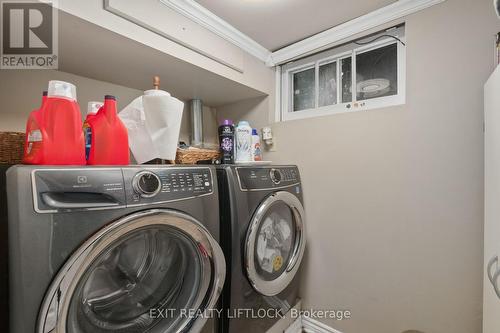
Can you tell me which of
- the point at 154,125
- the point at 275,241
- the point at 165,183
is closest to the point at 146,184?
the point at 165,183

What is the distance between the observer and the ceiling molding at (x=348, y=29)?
1.25 meters

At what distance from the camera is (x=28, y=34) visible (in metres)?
1.00

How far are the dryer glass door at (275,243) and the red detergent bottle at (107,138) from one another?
0.70 metres

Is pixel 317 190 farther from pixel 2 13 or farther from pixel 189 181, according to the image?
pixel 2 13

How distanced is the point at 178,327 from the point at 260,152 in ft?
4.30

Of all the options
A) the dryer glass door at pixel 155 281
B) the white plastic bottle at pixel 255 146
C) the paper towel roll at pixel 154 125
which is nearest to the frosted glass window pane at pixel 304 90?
the white plastic bottle at pixel 255 146

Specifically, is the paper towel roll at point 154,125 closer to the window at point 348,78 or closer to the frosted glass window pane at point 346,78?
the window at point 348,78

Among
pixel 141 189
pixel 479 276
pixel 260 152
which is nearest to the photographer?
pixel 141 189

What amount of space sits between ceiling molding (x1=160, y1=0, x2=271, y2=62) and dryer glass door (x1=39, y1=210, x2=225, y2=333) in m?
1.10

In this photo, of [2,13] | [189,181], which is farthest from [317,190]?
[2,13]

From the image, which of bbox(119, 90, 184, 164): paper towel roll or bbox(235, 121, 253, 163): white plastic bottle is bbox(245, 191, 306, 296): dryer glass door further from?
bbox(119, 90, 184, 164): paper towel roll

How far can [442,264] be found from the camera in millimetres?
1186

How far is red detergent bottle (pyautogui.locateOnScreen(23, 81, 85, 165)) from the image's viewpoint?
2.48 ft

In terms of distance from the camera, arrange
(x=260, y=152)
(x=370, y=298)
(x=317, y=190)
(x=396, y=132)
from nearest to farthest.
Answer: (x=396, y=132), (x=370, y=298), (x=317, y=190), (x=260, y=152)
